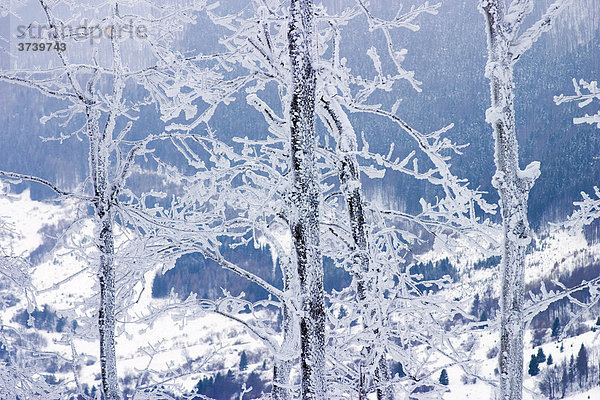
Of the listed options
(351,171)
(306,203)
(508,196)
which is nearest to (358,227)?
(351,171)

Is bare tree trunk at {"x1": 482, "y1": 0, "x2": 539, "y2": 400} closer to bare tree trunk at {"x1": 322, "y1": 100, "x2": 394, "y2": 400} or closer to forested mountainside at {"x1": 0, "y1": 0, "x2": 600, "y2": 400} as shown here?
forested mountainside at {"x1": 0, "y1": 0, "x2": 600, "y2": 400}

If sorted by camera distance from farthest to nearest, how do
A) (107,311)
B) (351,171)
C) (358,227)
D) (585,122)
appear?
(107,311) < (358,227) < (351,171) < (585,122)

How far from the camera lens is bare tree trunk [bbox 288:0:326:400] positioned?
3.96 metres

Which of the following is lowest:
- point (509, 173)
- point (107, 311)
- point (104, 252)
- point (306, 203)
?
point (107, 311)

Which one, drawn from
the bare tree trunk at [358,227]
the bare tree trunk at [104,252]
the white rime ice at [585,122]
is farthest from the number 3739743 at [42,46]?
the white rime ice at [585,122]

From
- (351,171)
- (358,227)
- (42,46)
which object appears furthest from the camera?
(42,46)

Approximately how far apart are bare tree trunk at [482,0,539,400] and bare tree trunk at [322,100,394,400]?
4.54ft

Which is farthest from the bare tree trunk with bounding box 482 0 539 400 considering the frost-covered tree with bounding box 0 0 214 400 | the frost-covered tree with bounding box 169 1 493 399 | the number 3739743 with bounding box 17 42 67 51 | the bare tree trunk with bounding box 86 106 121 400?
the number 3739743 with bounding box 17 42 67 51

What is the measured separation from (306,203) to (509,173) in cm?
168

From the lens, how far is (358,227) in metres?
5.53

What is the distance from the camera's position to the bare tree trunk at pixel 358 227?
17.3 ft

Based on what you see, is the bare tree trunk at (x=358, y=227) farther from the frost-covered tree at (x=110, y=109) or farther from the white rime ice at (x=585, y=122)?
the white rime ice at (x=585, y=122)

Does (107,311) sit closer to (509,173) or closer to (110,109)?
(110,109)

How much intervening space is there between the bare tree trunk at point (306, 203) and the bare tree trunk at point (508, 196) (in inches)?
56.7
